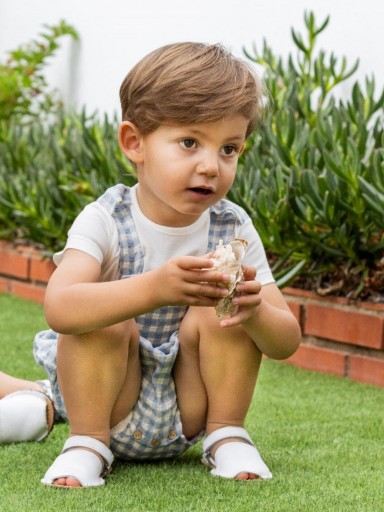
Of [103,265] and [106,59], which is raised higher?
[103,265]

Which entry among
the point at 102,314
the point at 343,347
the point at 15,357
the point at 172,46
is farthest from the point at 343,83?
the point at 102,314

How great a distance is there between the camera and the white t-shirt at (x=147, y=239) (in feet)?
7.19

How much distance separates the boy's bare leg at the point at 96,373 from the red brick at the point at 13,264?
9.70ft

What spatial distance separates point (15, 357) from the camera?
3.61m

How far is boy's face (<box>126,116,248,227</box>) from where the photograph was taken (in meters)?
2.09

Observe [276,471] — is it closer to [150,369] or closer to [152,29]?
[150,369]

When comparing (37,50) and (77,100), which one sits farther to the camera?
(37,50)

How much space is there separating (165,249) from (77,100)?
14.3 ft

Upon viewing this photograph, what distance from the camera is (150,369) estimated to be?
7.45ft

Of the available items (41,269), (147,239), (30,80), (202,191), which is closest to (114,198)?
(147,239)

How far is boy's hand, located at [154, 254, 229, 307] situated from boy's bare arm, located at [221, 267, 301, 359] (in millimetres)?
64

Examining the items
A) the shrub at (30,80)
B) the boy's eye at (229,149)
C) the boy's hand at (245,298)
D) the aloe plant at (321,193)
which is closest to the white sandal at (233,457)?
the boy's hand at (245,298)

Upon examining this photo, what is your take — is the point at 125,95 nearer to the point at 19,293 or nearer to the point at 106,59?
the point at 19,293

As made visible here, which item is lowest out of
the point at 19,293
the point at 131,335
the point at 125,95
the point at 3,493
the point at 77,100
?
the point at 19,293
